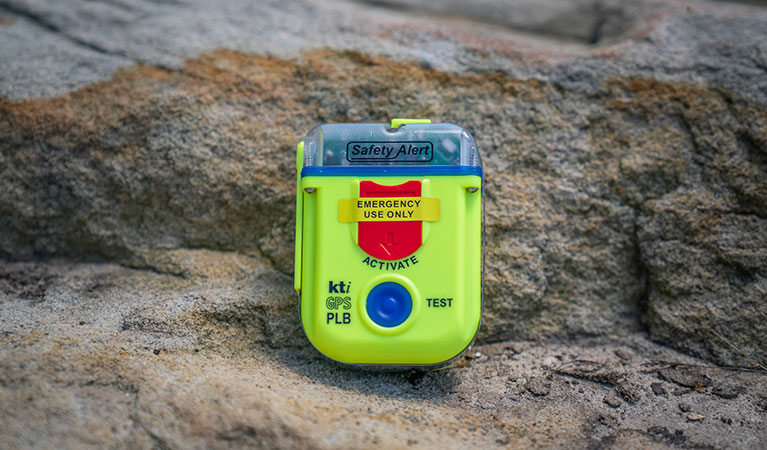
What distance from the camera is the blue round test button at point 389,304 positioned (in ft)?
5.93

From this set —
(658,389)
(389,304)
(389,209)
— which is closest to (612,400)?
(658,389)

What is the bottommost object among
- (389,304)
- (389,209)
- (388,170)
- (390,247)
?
(389,304)

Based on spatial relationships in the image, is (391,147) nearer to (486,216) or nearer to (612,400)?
(486,216)

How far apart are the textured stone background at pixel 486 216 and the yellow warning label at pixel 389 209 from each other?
1.34 ft

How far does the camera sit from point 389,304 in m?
1.81

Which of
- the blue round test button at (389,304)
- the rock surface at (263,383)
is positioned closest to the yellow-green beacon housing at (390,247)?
the blue round test button at (389,304)

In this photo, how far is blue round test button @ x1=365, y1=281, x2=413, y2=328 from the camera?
181 centimetres

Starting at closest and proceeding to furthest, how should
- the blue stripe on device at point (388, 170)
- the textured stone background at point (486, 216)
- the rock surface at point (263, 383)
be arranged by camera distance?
the rock surface at point (263, 383) → the textured stone background at point (486, 216) → the blue stripe on device at point (388, 170)

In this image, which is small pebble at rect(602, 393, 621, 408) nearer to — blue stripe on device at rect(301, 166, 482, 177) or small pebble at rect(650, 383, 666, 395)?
small pebble at rect(650, 383, 666, 395)

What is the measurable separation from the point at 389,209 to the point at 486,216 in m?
0.49

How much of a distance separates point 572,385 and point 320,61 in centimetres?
165

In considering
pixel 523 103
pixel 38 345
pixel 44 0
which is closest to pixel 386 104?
pixel 523 103

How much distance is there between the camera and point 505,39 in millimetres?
2725

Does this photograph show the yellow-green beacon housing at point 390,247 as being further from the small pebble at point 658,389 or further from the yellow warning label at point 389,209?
the small pebble at point 658,389
